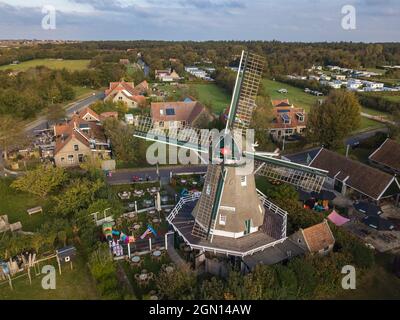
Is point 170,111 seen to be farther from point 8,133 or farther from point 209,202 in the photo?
point 209,202

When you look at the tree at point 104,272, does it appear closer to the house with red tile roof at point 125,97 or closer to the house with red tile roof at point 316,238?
the house with red tile roof at point 316,238

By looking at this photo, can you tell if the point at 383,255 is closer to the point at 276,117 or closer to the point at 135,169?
the point at 135,169

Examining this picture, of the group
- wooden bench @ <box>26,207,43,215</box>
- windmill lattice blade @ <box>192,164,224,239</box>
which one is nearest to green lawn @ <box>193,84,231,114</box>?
wooden bench @ <box>26,207,43,215</box>

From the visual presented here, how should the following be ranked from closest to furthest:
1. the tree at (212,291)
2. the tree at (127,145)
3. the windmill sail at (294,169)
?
the tree at (212,291), the windmill sail at (294,169), the tree at (127,145)

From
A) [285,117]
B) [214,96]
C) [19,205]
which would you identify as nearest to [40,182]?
[19,205]

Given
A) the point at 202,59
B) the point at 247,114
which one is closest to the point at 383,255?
the point at 247,114

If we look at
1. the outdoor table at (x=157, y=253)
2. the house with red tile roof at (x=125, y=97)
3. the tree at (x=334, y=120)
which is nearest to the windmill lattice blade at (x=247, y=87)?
the outdoor table at (x=157, y=253)

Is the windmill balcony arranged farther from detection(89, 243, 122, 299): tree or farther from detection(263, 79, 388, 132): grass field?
detection(263, 79, 388, 132): grass field
